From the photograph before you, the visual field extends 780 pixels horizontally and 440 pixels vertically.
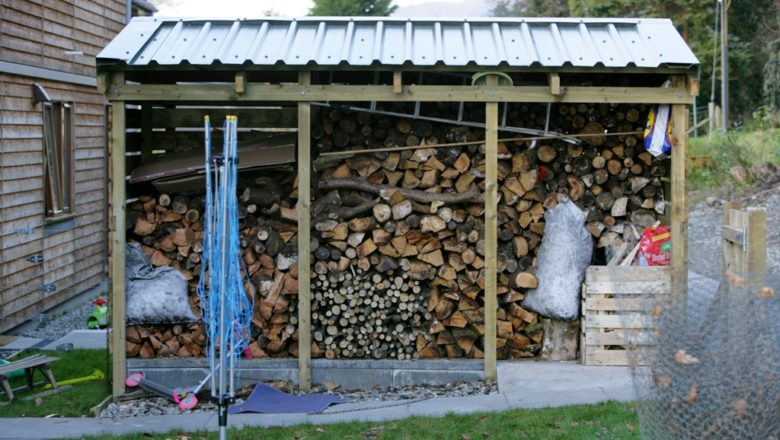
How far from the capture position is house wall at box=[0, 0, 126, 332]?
11.2m

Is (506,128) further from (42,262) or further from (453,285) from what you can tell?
(42,262)

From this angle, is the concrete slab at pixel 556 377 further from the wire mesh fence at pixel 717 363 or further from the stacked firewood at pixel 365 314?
the wire mesh fence at pixel 717 363

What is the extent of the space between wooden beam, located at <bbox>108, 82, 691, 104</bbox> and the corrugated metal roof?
23 centimetres

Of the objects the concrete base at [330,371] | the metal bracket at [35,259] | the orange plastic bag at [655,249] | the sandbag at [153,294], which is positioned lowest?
the concrete base at [330,371]

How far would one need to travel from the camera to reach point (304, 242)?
838cm

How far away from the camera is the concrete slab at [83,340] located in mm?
10573

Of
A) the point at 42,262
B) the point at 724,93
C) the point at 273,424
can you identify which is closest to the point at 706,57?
the point at 724,93

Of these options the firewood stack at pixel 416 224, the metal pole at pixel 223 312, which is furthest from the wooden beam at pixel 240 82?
the metal pole at pixel 223 312

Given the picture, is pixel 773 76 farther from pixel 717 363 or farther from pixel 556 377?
pixel 717 363

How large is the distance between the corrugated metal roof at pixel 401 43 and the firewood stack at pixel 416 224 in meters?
0.69

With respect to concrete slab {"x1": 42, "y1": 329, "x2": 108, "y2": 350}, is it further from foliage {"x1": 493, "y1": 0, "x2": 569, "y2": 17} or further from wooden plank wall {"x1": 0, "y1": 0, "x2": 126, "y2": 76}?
foliage {"x1": 493, "y1": 0, "x2": 569, "y2": 17}

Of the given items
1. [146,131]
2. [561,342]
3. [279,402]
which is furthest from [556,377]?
[146,131]

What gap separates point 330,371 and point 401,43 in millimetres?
3039

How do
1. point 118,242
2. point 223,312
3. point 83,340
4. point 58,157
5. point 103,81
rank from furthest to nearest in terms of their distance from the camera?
point 58,157 → point 83,340 → point 118,242 → point 103,81 → point 223,312
